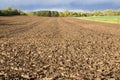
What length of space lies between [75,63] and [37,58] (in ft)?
4.74

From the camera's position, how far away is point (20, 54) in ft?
32.8

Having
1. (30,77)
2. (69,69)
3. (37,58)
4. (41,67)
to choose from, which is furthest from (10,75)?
(37,58)

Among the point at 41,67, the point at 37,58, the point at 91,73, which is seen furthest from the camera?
the point at 37,58

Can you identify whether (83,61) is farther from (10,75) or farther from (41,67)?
(10,75)

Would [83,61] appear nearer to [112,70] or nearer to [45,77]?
[112,70]

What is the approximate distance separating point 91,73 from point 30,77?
1747 millimetres

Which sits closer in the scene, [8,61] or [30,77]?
[30,77]

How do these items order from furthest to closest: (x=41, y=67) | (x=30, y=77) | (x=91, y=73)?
(x=41, y=67), (x=91, y=73), (x=30, y=77)

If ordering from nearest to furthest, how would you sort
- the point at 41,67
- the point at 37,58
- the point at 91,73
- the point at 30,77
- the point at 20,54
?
the point at 30,77
the point at 91,73
the point at 41,67
the point at 37,58
the point at 20,54

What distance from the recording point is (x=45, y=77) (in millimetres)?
7039

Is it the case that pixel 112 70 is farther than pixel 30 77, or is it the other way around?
pixel 112 70

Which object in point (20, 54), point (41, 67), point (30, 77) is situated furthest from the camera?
point (20, 54)

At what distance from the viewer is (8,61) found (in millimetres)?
8695

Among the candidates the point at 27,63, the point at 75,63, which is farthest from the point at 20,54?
the point at 75,63
